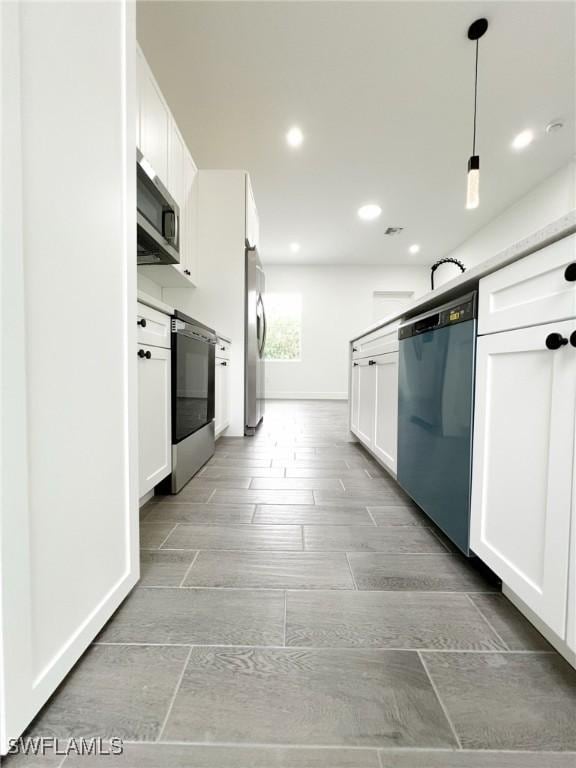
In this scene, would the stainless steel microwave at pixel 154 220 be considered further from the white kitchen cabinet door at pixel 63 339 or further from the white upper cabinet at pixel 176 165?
the white kitchen cabinet door at pixel 63 339

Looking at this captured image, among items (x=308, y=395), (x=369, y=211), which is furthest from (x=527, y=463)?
(x=308, y=395)

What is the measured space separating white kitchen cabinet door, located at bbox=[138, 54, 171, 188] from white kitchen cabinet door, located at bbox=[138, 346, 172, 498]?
1.26 meters

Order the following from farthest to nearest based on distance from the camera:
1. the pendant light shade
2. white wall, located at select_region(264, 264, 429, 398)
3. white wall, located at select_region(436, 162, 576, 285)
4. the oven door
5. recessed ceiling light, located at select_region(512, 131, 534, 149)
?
white wall, located at select_region(264, 264, 429, 398)
white wall, located at select_region(436, 162, 576, 285)
recessed ceiling light, located at select_region(512, 131, 534, 149)
the pendant light shade
the oven door

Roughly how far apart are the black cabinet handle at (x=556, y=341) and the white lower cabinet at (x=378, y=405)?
1.05m

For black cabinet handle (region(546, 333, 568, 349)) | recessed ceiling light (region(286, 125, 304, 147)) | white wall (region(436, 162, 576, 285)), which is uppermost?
recessed ceiling light (region(286, 125, 304, 147))

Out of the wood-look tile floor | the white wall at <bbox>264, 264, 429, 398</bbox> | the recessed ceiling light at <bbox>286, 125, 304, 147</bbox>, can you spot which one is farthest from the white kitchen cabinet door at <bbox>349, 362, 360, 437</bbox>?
the white wall at <bbox>264, 264, 429, 398</bbox>

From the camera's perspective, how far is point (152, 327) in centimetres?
143

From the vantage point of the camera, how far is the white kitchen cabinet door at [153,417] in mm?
1350

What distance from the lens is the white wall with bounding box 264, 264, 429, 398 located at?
6977 millimetres

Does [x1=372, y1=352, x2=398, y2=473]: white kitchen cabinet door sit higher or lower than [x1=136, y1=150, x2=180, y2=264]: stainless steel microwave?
lower

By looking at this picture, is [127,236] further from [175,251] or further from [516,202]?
[516,202]

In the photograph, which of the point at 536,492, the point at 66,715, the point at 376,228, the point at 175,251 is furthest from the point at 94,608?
the point at 376,228

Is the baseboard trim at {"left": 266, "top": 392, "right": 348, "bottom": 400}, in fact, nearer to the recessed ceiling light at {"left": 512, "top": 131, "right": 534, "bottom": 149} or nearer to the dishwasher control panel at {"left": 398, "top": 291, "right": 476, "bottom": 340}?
the recessed ceiling light at {"left": 512, "top": 131, "right": 534, "bottom": 149}

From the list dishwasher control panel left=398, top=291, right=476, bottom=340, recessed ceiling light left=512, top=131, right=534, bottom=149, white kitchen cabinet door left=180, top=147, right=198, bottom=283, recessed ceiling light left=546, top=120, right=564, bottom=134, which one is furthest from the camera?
recessed ceiling light left=512, top=131, right=534, bottom=149
